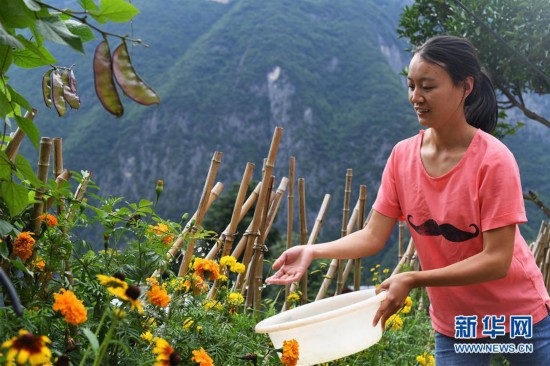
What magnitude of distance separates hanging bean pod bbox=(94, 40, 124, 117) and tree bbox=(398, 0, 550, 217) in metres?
5.65

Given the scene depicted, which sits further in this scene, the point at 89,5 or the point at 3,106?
the point at 3,106

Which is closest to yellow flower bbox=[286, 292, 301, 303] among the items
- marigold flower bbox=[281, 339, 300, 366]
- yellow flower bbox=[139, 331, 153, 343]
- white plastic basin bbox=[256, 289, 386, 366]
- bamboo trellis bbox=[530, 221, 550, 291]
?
white plastic basin bbox=[256, 289, 386, 366]

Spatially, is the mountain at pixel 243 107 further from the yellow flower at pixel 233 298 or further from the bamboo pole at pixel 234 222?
the yellow flower at pixel 233 298

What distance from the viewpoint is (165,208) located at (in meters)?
34.5

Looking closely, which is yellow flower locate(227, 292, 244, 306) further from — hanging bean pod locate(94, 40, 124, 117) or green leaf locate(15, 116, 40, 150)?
hanging bean pod locate(94, 40, 124, 117)

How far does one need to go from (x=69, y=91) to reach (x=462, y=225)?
2.46ft

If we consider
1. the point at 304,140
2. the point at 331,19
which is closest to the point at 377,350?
the point at 304,140

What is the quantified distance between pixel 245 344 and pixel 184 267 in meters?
0.66

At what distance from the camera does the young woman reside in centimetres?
118

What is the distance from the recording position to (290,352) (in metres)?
1.27

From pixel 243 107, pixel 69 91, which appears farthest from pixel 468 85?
pixel 243 107

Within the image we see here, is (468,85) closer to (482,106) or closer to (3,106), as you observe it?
(482,106)

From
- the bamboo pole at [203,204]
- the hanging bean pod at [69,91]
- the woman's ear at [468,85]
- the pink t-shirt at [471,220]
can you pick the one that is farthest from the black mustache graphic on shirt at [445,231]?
the bamboo pole at [203,204]

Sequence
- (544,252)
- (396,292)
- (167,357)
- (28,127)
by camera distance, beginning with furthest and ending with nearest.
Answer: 1. (544,252)
2. (396,292)
3. (28,127)
4. (167,357)
